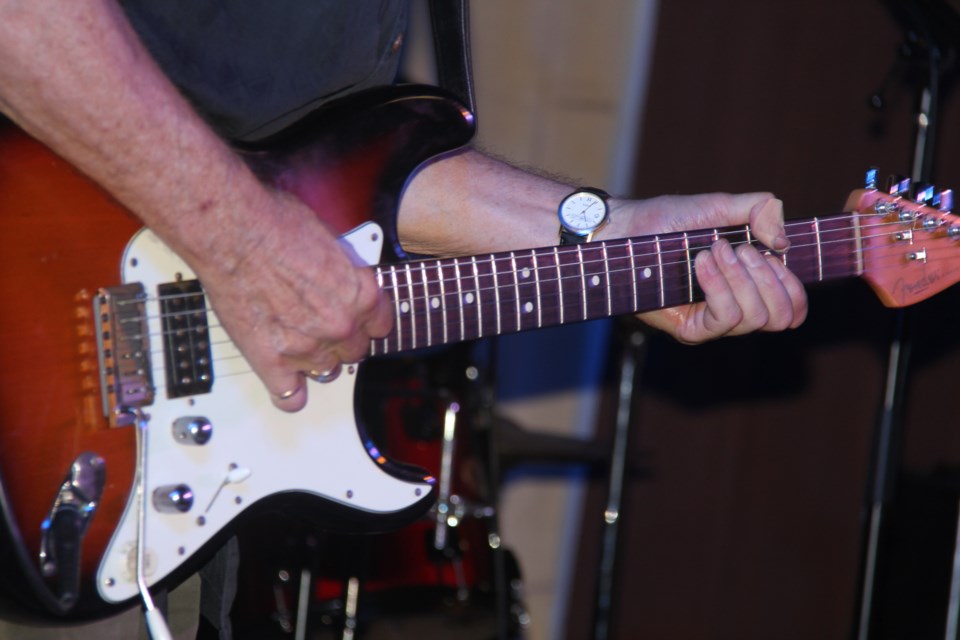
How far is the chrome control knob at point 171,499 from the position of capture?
1.23 metres

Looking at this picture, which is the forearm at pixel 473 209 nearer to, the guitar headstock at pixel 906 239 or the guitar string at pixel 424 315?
the guitar string at pixel 424 315

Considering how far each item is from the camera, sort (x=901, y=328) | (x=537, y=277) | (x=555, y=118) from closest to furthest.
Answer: (x=537, y=277) < (x=901, y=328) < (x=555, y=118)

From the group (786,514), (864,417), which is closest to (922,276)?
(864,417)

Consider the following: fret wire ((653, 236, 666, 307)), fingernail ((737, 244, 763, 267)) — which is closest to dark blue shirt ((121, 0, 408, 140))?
fret wire ((653, 236, 666, 307))

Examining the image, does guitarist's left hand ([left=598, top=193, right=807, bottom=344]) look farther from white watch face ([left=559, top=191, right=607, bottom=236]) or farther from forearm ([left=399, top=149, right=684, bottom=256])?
white watch face ([left=559, top=191, right=607, bottom=236])

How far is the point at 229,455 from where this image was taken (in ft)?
4.25

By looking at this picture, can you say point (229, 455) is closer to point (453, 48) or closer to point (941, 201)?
point (453, 48)

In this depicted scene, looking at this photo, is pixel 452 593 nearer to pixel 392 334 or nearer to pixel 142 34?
pixel 392 334

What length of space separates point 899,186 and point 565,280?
0.60 m

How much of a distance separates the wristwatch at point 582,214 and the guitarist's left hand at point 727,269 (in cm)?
14

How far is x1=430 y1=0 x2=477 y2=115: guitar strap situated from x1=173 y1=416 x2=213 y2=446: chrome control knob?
683 mm

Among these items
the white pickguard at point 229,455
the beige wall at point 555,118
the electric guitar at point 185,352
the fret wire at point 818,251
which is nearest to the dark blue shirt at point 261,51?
the electric guitar at point 185,352

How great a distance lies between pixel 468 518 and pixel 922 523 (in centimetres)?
128

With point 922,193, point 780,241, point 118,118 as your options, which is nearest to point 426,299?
point 118,118
